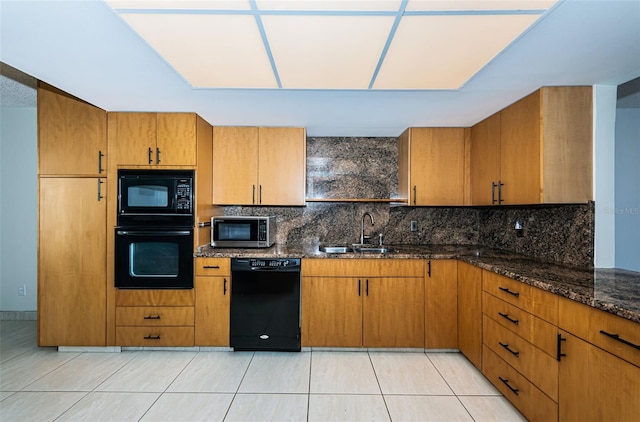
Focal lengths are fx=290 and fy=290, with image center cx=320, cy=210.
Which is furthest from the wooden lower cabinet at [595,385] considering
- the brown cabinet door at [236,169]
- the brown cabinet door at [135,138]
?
the brown cabinet door at [135,138]

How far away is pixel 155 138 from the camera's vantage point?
2.65 metres

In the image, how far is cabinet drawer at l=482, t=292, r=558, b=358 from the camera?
158 centimetres

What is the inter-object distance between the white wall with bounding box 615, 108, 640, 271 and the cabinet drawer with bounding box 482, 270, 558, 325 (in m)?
0.81

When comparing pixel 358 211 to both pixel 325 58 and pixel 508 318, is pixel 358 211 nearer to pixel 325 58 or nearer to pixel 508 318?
pixel 508 318

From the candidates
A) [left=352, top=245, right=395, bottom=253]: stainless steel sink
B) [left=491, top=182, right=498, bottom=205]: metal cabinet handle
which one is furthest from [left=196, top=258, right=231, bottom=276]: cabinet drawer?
[left=491, top=182, right=498, bottom=205]: metal cabinet handle

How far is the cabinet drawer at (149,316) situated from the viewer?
102 inches

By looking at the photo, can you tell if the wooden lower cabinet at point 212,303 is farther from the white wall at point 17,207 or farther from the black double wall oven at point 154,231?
the white wall at point 17,207

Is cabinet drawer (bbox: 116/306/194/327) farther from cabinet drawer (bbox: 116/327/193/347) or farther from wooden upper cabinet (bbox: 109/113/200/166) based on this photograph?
wooden upper cabinet (bbox: 109/113/200/166)

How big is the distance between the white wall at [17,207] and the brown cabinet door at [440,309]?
4.34 m

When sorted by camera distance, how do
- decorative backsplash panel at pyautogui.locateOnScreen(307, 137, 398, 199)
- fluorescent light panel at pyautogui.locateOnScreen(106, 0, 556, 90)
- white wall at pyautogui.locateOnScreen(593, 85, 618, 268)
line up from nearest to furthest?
fluorescent light panel at pyautogui.locateOnScreen(106, 0, 556, 90), white wall at pyautogui.locateOnScreen(593, 85, 618, 268), decorative backsplash panel at pyautogui.locateOnScreen(307, 137, 398, 199)

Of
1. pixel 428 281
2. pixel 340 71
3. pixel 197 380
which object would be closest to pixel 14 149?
pixel 197 380

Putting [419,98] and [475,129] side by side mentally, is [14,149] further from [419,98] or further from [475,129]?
[475,129]

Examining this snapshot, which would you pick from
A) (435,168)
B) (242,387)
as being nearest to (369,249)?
(435,168)

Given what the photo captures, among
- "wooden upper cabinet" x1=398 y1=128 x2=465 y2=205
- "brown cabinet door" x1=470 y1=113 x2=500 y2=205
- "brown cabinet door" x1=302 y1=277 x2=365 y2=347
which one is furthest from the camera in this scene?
"wooden upper cabinet" x1=398 y1=128 x2=465 y2=205
